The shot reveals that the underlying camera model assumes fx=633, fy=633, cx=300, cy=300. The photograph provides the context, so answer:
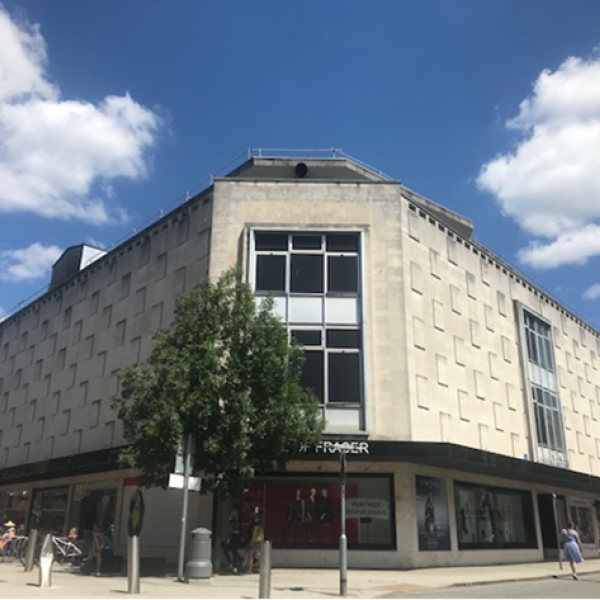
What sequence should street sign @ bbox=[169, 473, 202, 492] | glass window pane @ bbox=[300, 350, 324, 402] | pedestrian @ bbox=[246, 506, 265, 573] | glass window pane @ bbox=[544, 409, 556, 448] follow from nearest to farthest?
street sign @ bbox=[169, 473, 202, 492] < pedestrian @ bbox=[246, 506, 265, 573] < glass window pane @ bbox=[300, 350, 324, 402] < glass window pane @ bbox=[544, 409, 556, 448]

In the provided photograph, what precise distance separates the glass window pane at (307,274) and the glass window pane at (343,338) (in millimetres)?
1532

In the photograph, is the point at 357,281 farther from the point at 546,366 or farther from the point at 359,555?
the point at 546,366

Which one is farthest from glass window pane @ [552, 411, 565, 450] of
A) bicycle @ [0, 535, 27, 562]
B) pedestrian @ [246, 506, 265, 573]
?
bicycle @ [0, 535, 27, 562]

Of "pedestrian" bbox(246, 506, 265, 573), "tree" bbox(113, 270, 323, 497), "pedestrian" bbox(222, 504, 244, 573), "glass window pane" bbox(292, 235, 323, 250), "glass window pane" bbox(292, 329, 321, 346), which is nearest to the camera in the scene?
"tree" bbox(113, 270, 323, 497)

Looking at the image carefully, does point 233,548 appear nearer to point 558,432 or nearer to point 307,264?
point 307,264

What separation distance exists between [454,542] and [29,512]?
2089 cm

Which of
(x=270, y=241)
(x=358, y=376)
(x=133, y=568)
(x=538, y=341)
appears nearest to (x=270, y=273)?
(x=270, y=241)

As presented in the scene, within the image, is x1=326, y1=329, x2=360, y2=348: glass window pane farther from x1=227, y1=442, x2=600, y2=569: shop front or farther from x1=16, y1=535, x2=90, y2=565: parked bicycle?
x1=16, y1=535, x2=90, y2=565: parked bicycle

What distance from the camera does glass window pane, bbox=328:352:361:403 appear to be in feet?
67.4

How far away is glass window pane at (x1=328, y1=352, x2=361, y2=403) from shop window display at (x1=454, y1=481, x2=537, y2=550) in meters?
5.85

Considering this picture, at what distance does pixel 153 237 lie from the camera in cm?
2681

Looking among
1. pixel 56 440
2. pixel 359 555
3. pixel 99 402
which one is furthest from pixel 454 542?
pixel 56 440

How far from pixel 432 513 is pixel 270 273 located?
9.79 metres

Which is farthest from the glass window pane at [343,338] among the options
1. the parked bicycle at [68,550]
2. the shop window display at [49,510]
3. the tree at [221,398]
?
the shop window display at [49,510]
